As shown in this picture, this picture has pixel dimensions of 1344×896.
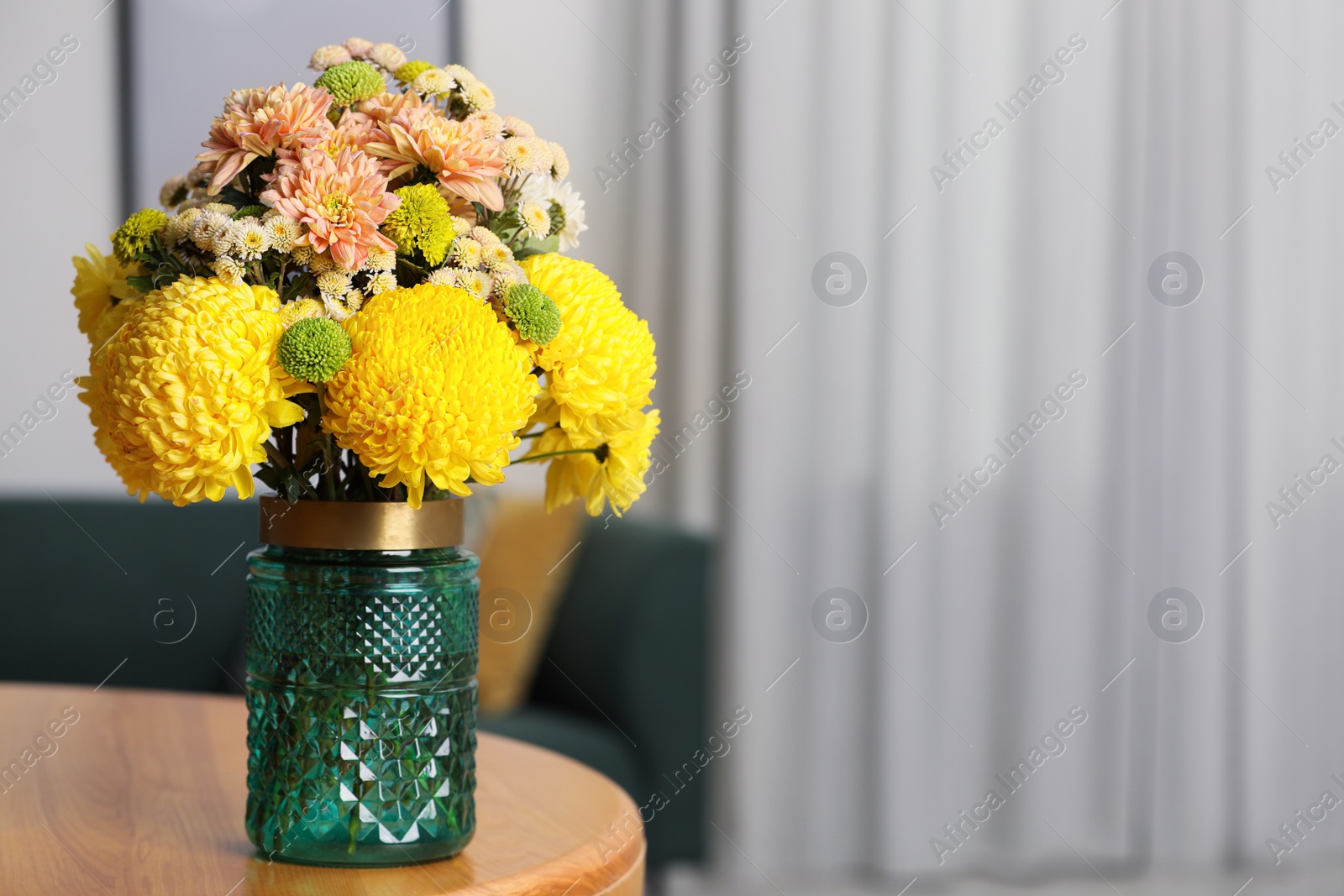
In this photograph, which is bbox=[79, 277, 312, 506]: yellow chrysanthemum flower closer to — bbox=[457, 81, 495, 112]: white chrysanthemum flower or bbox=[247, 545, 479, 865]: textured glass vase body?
bbox=[247, 545, 479, 865]: textured glass vase body

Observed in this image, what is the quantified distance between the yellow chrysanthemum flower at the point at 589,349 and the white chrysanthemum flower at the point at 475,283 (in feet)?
0.14

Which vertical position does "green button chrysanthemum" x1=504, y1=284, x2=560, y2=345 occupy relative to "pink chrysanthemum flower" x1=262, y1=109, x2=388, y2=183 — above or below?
below

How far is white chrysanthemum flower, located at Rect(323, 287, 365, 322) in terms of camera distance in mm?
658

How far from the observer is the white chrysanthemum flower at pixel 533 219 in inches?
28.6

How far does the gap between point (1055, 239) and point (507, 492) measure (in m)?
1.36

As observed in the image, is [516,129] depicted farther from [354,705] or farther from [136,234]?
[354,705]

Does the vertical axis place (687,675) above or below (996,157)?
below

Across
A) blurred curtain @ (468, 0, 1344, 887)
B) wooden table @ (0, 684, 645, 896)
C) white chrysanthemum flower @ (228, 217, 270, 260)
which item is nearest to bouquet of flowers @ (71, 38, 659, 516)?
white chrysanthemum flower @ (228, 217, 270, 260)

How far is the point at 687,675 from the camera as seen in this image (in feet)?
7.15

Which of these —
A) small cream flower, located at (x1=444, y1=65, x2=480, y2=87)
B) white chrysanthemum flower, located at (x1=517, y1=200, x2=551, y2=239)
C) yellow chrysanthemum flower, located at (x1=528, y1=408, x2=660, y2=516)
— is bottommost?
yellow chrysanthemum flower, located at (x1=528, y1=408, x2=660, y2=516)

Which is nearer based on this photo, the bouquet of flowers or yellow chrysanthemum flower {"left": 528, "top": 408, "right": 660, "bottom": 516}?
the bouquet of flowers

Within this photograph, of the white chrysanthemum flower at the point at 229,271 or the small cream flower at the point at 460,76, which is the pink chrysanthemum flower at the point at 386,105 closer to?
the small cream flower at the point at 460,76

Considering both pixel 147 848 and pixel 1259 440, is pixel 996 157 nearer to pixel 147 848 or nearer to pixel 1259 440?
pixel 1259 440

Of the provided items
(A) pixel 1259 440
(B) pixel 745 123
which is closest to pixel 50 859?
(B) pixel 745 123
